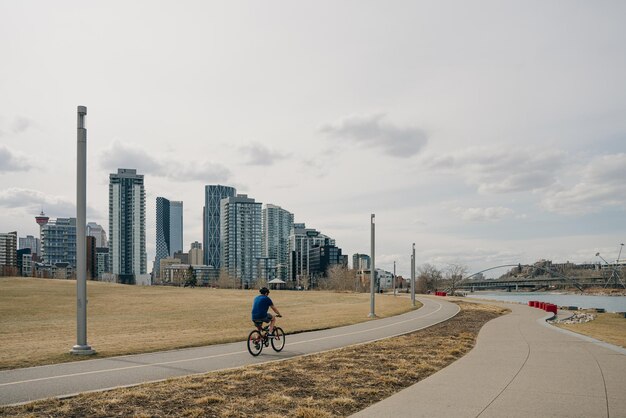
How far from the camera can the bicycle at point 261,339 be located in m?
15.5

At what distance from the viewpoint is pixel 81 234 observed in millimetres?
16547

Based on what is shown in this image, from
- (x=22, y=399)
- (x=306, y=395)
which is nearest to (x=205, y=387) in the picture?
(x=306, y=395)

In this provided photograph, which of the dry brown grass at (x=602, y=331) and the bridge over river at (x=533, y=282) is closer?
the dry brown grass at (x=602, y=331)

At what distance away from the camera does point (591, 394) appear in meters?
9.75

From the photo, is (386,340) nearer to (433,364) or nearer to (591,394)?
(433,364)

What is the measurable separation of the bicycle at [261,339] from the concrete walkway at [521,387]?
17.1ft

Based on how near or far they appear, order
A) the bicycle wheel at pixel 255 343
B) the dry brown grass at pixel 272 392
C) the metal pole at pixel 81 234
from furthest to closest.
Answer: the metal pole at pixel 81 234
the bicycle wheel at pixel 255 343
the dry brown grass at pixel 272 392

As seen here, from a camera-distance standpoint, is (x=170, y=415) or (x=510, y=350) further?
(x=510, y=350)

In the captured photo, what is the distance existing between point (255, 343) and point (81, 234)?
606cm

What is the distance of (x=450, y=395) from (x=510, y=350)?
7917 mm

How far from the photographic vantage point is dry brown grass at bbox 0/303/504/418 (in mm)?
8633

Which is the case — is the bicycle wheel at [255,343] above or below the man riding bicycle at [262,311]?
below

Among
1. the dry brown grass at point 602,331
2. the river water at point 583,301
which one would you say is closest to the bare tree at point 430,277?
the river water at point 583,301

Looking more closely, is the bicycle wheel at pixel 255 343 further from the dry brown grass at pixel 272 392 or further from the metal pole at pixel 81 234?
the metal pole at pixel 81 234
